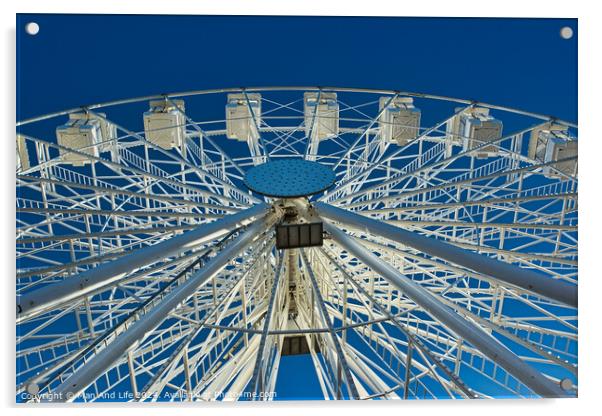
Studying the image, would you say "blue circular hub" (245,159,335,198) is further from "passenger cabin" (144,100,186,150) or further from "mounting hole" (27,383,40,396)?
"mounting hole" (27,383,40,396)

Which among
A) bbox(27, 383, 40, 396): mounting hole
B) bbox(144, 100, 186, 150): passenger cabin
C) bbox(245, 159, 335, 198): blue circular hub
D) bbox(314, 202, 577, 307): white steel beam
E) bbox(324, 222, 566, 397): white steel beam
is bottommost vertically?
bbox(27, 383, 40, 396): mounting hole

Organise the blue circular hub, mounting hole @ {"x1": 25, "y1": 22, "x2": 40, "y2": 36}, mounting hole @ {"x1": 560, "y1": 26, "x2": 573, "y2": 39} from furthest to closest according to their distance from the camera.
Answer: the blue circular hub < mounting hole @ {"x1": 560, "y1": 26, "x2": 573, "y2": 39} < mounting hole @ {"x1": 25, "y1": 22, "x2": 40, "y2": 36}

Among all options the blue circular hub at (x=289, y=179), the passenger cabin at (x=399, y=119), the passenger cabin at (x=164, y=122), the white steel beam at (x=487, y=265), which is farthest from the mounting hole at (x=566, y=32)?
the passenger cabin at (x=164, y=122)

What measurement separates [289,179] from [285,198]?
0.53 meters

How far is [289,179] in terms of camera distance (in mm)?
6660

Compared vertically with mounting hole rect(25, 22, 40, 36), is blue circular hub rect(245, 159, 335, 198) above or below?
below

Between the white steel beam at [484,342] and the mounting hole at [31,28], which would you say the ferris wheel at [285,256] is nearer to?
the white steel beam at [484,342]

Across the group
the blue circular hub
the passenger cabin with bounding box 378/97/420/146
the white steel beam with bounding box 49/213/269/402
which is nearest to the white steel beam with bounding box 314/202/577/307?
the blue circular hub

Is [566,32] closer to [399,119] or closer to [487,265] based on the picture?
[487,265]

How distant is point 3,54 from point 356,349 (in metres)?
6.88

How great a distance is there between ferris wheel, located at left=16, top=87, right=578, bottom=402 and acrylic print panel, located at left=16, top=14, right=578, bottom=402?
41mm

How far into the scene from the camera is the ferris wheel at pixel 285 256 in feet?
14.6

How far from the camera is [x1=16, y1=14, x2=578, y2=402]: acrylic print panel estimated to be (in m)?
4.48

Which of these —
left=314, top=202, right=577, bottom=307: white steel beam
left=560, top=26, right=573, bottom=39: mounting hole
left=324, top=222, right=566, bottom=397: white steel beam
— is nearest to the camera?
left=314, top=202, right=577, bottom=307: white steel beam
